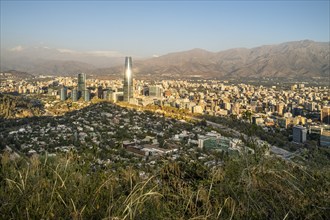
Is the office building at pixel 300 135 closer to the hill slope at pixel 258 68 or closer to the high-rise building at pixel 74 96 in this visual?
the high-rise building at pixel 74 96

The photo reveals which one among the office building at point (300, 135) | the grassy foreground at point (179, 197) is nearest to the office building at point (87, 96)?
the office building at point (300, 135)

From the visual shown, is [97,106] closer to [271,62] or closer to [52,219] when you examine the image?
[52,219]

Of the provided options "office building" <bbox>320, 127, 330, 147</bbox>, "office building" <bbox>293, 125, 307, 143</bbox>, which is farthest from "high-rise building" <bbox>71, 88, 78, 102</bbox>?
"office building" <bbox>320, 127, 330, 147</bbox>

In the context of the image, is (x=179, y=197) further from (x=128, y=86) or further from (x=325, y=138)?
(x=128, y=86)

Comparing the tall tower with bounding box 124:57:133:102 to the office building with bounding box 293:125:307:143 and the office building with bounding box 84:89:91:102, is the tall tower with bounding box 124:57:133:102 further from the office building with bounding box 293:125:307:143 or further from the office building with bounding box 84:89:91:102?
the office building with bounding box 293:125:307:143

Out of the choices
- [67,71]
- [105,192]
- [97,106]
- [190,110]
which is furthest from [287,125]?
[67,71]

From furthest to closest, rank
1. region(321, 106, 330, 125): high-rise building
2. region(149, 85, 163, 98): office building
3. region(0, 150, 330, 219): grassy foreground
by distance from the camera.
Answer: region(149, 85, 163, 98): office building
region(321, 106, 330, 125): high-rise building
region(0, 150, 330, 219): grassy foreground

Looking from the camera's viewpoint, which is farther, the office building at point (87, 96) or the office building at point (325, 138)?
the office building at point (87, 96)

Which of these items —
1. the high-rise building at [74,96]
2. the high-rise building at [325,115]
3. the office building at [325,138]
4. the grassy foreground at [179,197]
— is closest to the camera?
the grassy foreground at [179,197]

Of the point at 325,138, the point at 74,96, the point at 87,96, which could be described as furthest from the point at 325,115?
the point at 74,96

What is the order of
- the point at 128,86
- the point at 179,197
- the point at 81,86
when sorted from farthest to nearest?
the point at 81,86
the point at 128,86
the point at 179,197

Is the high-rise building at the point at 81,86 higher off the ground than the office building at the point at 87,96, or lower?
higher
